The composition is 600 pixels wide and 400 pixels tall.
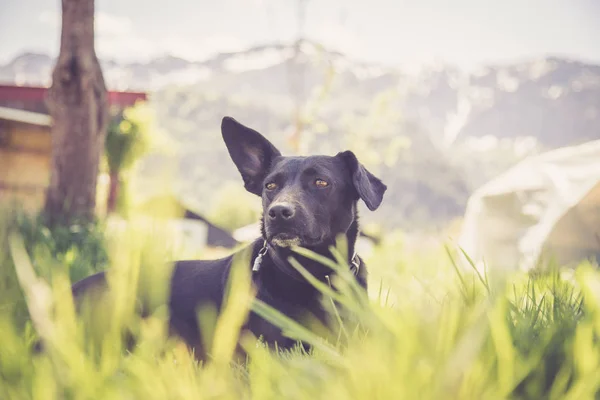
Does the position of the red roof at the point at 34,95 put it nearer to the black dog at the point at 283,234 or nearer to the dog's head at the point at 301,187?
the dog's head at the point at 301,187

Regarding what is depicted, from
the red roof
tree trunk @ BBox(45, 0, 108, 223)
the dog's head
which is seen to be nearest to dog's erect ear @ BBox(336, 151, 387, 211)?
the dog's head

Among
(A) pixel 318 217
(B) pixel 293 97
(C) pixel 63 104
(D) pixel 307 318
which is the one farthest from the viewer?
(B) pixel 293 97

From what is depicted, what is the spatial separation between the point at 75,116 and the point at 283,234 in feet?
14.9

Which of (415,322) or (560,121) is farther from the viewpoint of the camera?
(560,121)

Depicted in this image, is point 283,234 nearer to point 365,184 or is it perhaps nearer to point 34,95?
point 365,184

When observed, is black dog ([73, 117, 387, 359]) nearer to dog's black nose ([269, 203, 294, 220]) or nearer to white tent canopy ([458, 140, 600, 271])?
dog's black nose ([269, 203, 294, 220])

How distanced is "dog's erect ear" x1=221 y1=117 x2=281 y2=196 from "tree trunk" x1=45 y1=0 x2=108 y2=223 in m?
3.54

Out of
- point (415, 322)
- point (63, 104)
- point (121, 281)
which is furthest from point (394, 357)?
point (63, 104)

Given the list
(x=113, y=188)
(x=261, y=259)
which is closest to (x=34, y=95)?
(x=113, y=188)

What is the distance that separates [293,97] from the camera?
707 inches

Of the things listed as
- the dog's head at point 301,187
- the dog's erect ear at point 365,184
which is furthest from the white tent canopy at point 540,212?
the dog's head at point 301,187

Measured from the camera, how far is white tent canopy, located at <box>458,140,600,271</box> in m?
5.44

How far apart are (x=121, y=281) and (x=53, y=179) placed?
246 inches

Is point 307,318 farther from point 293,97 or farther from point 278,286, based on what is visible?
point 293,97
